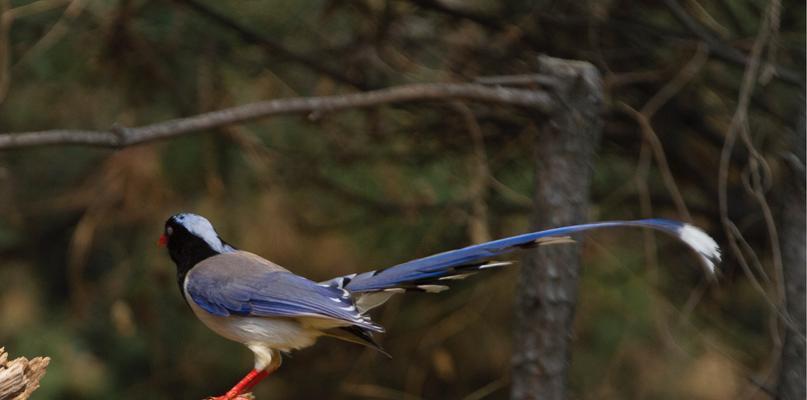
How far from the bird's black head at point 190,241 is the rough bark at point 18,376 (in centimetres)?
31

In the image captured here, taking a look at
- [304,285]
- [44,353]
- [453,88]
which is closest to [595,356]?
[453,88]

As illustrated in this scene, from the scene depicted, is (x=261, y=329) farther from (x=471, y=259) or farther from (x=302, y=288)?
(x=471, y=259)

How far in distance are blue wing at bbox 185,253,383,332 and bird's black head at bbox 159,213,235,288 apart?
0.07m

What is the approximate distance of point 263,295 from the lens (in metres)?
2.33

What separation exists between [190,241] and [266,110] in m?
0.60

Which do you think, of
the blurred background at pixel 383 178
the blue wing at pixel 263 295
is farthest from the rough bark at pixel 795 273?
the blue wing at pixel 263 295

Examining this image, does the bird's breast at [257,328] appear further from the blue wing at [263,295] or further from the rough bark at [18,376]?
the rough bark at [18,376]

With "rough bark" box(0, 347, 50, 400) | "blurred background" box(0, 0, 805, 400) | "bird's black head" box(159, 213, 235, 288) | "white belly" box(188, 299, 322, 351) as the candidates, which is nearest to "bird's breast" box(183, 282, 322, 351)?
"white belly" box(188, 299, 322, 351)

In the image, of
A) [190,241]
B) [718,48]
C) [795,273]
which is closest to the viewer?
[190,241]

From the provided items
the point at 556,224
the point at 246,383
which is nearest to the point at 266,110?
the point at 556,224

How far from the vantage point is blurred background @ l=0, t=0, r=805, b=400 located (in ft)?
13.4

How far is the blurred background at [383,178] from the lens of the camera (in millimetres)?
4090

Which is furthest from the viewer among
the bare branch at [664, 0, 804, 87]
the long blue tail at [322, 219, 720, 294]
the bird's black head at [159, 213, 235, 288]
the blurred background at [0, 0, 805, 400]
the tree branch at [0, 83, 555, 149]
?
the blurred background at [0, 0, 805, 400]

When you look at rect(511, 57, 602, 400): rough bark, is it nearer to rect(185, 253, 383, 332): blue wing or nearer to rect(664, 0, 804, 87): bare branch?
rect(664, 0, 804, 87): bare branch
